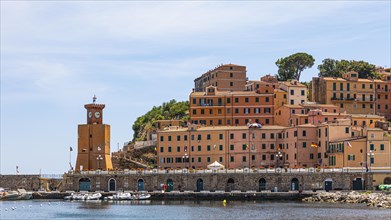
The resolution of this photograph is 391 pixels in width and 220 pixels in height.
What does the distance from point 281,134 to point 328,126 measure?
8343mm

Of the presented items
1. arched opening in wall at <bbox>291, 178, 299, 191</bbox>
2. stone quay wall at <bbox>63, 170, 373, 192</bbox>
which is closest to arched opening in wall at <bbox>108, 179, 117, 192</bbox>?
stone quay wall at <bbox>63, 170, 373, 192</bbox>

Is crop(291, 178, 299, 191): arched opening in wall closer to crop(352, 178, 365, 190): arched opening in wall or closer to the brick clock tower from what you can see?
crop(352, 178, 365, 190): arched opening in wall

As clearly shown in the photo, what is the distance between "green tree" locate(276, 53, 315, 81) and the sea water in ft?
202

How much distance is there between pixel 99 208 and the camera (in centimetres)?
8619

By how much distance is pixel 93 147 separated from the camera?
11188 centimetres

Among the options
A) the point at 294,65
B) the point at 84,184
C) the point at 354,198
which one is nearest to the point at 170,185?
the point at 84,184

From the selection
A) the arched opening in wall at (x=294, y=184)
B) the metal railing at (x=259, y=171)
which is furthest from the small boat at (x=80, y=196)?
the arched opening in wall at (x=294, y=184)

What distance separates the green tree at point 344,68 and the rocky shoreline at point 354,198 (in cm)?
5614

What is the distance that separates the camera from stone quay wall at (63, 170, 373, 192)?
323 feet

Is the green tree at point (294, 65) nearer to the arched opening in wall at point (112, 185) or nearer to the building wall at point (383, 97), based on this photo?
the building wall at point (383, 97)

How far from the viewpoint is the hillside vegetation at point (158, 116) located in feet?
452

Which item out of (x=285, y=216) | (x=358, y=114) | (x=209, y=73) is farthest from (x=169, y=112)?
(x=285, y=216)

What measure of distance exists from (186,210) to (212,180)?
20.6 meters

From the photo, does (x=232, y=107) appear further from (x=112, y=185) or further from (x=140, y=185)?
(x=112, y=185)
